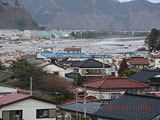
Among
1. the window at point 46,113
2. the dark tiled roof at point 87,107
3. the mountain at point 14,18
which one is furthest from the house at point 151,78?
the mountain at point 14,18

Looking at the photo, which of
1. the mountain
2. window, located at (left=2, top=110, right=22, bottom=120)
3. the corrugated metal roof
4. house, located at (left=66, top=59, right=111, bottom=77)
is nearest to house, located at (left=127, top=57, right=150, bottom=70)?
house, located at (left=66, top=59, right=111, bottom=77)

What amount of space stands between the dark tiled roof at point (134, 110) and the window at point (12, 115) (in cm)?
113

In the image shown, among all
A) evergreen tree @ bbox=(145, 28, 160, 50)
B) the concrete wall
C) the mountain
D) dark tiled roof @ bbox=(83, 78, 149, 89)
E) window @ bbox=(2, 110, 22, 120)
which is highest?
the mountain

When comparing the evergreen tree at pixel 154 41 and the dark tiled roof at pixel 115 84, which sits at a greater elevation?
the evergreen tree at pixel 154 41

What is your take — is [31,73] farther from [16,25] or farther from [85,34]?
[16,25]

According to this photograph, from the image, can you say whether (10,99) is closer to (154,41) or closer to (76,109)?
(76,109)

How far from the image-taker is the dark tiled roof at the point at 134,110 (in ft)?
19.6

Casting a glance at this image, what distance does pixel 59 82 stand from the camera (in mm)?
12398

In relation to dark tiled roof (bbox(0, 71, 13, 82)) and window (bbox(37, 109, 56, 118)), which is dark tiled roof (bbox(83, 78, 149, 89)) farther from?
dark tiled roof (bbox(0, 71, 13, 82))

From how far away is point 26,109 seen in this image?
6.90m

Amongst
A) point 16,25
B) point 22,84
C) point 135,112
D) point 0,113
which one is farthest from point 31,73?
point 16,25

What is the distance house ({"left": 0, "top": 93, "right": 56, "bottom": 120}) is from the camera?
6840mm

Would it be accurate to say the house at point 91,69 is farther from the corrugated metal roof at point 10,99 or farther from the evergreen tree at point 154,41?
the evergreen tree at point 154,41

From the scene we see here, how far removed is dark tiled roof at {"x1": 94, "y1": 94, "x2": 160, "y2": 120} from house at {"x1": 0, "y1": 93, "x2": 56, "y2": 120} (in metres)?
0.95
